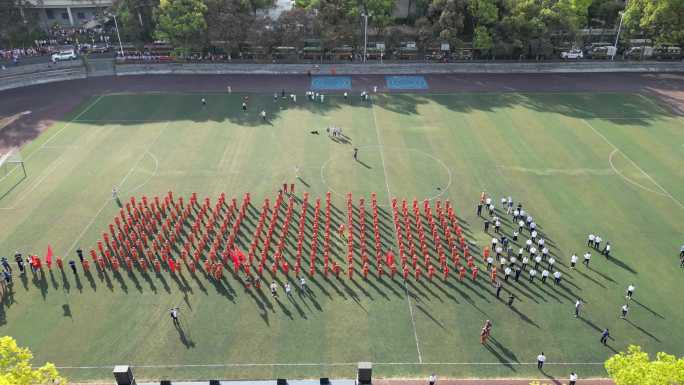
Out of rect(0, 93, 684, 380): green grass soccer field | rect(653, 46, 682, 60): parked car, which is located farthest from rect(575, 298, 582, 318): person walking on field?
rect(653, 46, 682, 60): parked car

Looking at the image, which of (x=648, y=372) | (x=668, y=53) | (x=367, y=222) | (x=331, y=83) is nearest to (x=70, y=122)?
(x=331, y=83)

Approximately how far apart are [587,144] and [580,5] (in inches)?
1410

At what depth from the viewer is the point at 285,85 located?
223 ft

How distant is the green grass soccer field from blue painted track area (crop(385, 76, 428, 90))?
11.7 feet

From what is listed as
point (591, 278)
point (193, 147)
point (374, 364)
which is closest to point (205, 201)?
point (193, 147)

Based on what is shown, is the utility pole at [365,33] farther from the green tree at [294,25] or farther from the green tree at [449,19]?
the green tree at [449,19]

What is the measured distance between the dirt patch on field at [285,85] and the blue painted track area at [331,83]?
0.99m

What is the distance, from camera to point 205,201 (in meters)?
39.3

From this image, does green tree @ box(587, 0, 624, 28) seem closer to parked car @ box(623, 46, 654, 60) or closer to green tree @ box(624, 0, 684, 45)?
green tree @ box(624, 0, 684, 45)

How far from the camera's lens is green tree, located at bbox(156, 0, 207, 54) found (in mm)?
67938

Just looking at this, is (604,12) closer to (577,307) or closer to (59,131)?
(577,307)

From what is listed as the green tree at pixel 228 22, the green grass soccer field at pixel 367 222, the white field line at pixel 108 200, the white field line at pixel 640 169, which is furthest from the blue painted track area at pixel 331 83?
the white field line at pixel 640 169

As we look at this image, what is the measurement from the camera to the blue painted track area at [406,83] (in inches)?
2657

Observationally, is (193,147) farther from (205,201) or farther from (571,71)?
(571,71)
